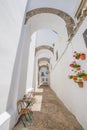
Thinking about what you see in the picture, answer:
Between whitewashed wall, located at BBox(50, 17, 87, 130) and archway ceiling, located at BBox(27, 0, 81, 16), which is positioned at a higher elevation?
archway ceiling, located at BBox(27, 0, 81, 16)

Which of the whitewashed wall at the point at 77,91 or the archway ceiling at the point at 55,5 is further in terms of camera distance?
the archway ceiling at the point at 55,5

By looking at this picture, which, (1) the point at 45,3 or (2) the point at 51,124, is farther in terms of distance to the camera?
(1) the point at 45,3

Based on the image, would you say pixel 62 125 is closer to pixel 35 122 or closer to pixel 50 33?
pixel 35 122

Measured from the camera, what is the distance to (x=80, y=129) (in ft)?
6.39

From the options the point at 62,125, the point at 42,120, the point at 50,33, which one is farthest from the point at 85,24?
the point at 50,33

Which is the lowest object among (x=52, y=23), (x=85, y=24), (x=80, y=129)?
(x=80, y=129)

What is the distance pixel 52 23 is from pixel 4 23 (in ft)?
9.35

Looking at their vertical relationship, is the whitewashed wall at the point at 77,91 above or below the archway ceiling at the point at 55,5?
below

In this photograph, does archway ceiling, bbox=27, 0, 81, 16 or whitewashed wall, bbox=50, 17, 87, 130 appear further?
archway ceiling, bbox=27, 0, 81, 16

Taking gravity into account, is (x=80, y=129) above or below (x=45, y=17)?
below

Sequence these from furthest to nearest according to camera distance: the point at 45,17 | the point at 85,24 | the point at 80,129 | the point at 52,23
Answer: the point at 52,23 < the point at 45,17 < the point at 80,129 < the point at 85,24

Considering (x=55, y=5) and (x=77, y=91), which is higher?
(x=55, y=5)

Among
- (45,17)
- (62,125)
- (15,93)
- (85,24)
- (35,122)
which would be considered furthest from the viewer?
(45,17)

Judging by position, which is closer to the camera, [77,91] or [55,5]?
[77,91]
